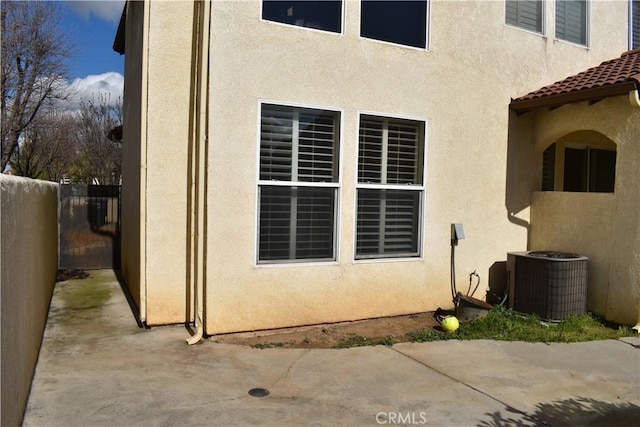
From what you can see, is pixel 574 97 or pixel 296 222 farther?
pixel 574 97

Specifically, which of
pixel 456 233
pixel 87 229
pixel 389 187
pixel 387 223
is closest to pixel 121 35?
pixel 87 229

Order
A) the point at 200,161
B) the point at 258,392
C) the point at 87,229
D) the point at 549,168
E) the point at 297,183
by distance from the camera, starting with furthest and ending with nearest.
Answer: the point at 87,229, the point at 549,168, the point at 297,183, the point at 200,161, the point at 258,392

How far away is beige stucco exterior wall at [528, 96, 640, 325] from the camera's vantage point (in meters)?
7.05

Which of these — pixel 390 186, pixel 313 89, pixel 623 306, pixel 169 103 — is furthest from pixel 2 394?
pixel 623 306

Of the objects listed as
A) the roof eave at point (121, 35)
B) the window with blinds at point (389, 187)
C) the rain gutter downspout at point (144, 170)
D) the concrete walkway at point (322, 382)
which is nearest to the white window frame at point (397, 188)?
the window with blinds at point (389, 187)

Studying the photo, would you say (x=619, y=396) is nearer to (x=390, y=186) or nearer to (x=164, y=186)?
(x=390, y=186)

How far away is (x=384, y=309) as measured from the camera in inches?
279

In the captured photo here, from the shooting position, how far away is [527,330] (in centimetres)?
674

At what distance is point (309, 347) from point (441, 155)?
136 inches

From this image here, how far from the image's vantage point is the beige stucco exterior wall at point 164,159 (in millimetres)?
6109

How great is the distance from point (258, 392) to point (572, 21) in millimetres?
8485

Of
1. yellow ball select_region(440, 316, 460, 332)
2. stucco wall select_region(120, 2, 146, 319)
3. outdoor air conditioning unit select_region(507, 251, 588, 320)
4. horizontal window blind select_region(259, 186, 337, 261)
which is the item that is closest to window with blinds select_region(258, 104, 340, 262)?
horizontal window blind select_region(259, 186, 337, 261)

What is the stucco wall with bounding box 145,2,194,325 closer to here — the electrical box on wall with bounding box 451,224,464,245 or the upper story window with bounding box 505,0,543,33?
the electrical box on wall with bounding box 451,224,464,245

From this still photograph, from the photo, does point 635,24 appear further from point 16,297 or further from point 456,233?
point 16,297
